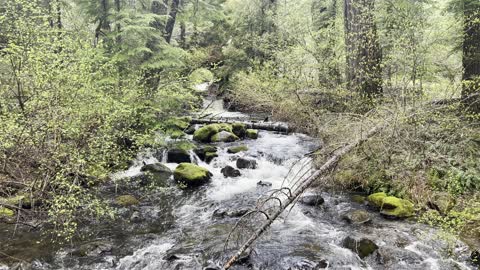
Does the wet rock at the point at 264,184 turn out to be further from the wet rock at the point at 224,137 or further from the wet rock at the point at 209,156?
the wet rock at the point at 224,137

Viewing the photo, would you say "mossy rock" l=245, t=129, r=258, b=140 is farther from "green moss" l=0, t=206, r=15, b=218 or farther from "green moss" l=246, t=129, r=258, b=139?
"green moss" l=0, t=206, r=15, b=218

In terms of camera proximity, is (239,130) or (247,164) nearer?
(247,164)

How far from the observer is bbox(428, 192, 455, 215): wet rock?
7693 millimetres

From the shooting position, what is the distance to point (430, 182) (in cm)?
855

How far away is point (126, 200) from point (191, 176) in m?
2.30

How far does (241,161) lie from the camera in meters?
13.0

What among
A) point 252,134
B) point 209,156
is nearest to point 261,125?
point 252,134

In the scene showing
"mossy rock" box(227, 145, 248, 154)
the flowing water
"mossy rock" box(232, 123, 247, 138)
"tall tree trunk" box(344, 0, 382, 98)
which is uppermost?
"tall tree trunk" box(344, 0, 382, 98)

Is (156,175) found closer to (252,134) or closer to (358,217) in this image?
(252,134)

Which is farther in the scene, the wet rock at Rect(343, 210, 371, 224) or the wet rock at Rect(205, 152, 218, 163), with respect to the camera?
the wet rock at Rect(205, 152, 218, 163)

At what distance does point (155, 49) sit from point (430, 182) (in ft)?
30.8

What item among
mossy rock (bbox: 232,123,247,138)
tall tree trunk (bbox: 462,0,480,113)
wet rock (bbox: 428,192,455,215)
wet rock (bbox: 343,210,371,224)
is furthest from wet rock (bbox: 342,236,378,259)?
mossy rock (bbox: 232,123,247,138)

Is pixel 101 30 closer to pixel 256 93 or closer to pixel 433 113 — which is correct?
pixel 256 93

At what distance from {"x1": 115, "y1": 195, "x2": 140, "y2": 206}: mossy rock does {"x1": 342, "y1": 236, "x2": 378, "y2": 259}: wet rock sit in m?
5.60
